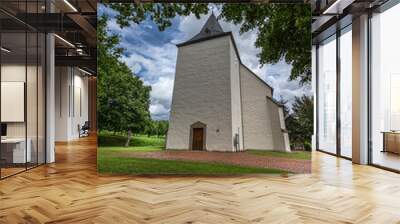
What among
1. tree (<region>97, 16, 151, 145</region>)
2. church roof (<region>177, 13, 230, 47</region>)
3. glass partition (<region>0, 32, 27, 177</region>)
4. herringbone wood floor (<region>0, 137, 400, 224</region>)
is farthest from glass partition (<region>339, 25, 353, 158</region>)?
glass partition (<region>0, 32, 27, 177</region>)

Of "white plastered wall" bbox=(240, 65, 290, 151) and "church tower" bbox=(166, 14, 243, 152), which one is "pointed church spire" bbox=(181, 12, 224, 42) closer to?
"church tower" bbox=(166, 14, 243, 152)

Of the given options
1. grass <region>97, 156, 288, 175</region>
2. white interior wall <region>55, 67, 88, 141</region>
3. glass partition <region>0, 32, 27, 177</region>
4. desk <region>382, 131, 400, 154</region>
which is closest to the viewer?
glass partition <region>0, 32, 27, 177</region>

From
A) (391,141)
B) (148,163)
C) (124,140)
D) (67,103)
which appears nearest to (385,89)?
(391,141)

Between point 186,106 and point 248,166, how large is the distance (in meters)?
1.50

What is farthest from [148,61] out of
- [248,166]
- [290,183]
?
[290,183]

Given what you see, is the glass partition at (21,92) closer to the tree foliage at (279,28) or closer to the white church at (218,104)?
the white church at (218,104)

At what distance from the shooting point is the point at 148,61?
21.2 feet

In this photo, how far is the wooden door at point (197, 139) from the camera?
6.42 m

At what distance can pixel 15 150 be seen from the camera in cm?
641

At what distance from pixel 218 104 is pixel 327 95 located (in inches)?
198

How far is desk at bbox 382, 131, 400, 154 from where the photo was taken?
6.74m

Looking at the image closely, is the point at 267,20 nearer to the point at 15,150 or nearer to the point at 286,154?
the point at 286,154

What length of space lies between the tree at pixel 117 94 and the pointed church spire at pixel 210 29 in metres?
1.30

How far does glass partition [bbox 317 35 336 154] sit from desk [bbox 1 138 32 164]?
24.0ft
